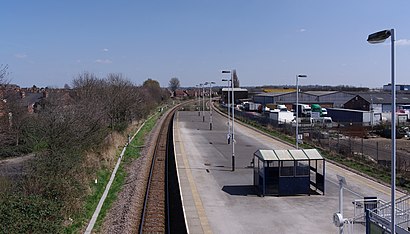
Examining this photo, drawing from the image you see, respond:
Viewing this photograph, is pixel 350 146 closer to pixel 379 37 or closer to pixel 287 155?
pixel 287 155

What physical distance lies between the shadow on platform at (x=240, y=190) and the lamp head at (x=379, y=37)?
452 inches

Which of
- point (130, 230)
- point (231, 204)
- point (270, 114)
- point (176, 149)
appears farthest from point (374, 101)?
point (130, 230)

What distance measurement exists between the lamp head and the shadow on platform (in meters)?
11.5

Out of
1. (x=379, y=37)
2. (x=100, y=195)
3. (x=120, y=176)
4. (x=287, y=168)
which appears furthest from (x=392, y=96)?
(x=120, y=176)

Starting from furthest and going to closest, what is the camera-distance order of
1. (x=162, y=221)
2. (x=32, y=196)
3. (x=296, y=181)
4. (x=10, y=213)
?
1. (x=296, y=181)
2. (x=162, y=221)
3. (x=32, y=196)
4. (x=10, y=213)

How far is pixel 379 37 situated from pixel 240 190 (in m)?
12.4

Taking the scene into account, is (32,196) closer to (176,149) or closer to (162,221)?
(162,221)

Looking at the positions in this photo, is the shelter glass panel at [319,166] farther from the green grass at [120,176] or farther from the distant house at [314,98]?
the distant house at [314,98]

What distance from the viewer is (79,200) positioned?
53.8ft

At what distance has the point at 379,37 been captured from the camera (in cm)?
869

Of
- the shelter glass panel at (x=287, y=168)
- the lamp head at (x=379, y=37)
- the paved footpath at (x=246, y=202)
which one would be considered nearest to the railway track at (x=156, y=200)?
the paved footpath at (x=246, y=202)

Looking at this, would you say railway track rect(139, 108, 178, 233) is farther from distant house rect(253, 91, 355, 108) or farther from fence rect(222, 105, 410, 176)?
distant house rect(253, 91, 355, 108)

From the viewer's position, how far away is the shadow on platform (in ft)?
63.4

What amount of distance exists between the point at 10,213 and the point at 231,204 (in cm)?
846
